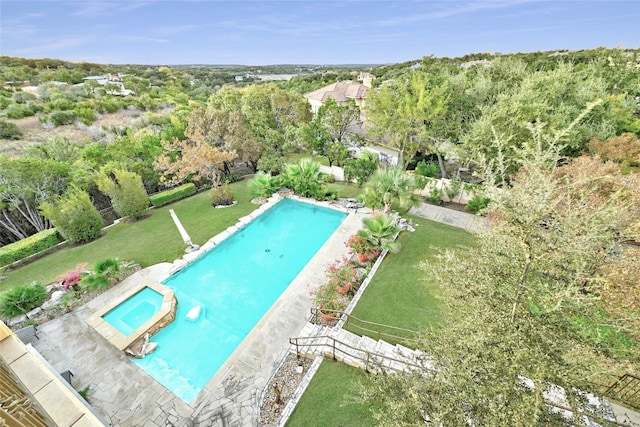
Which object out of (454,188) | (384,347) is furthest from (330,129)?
(384,347)

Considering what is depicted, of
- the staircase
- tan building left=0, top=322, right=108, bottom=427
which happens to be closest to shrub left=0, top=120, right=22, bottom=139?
tan building left=0, top=322, right=108, bottom=427

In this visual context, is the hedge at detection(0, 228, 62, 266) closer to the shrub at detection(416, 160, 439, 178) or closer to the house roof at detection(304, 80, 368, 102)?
the shrub at detection(416, 160, 439, 178)

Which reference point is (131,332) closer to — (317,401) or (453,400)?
(317,401)

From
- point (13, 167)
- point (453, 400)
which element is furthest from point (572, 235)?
point (13, 167)

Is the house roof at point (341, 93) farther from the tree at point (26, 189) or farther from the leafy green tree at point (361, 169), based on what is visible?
the tree at point (26, 189)

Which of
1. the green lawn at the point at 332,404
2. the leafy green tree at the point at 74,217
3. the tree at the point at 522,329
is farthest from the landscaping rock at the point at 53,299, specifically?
the tree at the point at 522,329

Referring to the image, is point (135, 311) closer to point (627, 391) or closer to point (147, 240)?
point (147, 240)
